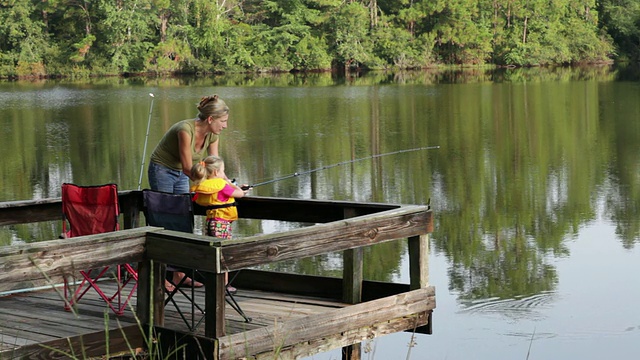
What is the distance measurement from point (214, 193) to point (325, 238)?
772 millimetres

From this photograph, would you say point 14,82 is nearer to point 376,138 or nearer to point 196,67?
point 196,67

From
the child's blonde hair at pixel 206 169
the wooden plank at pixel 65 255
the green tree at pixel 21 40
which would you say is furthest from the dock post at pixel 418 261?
the green tree at pixel 21 40

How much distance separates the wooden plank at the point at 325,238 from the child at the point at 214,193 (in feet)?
2.25

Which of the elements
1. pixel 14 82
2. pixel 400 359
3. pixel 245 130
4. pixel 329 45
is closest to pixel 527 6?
pixel 329 45

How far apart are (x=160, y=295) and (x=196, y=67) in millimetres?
50398

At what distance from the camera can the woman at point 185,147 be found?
6.23 meters

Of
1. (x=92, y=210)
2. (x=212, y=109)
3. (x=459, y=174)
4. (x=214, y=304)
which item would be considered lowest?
(x=459, y=174)

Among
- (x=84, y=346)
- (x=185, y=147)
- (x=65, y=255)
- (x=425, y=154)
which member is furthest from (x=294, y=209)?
(x=425, y=154)

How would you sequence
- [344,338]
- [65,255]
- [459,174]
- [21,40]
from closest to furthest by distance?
[65,255] < [344,338] < [459,174] < [21,40]

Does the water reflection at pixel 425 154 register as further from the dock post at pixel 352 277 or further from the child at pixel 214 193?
the child at pixel 214 193

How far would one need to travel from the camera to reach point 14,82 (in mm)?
50250

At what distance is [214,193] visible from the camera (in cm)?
586

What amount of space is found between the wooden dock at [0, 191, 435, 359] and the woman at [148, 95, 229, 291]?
1.09ft

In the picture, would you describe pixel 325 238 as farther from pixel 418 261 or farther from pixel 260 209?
pixel 260 209
